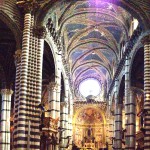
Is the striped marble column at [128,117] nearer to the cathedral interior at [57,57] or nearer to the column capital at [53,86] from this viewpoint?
the cathedral interior at [57,57]

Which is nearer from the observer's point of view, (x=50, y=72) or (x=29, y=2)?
(x=29, y=2)

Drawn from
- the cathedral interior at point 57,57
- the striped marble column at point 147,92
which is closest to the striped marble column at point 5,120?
the cathedral interior at point 57,57

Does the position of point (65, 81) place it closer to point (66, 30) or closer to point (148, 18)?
point (66, 30)

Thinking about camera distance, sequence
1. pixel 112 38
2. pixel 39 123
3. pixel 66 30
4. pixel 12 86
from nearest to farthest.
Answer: pixel 39 123
pixel 12 86
pixel 66 30
pixel 112 38

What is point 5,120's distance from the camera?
31.8 meters

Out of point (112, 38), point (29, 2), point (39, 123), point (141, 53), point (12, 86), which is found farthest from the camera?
point (112, 38)

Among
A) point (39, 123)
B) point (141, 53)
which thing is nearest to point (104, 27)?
point (141, 53)

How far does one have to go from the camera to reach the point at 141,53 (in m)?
31.1

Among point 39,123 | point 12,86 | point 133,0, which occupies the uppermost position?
point 133,0

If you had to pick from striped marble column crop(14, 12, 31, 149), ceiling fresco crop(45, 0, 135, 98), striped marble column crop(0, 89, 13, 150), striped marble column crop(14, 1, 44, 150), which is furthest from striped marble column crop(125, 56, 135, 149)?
striped marble column crop(14, 12, 31, 149)

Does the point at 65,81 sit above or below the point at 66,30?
below

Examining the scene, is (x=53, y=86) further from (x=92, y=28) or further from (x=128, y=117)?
(x=92, y=28)

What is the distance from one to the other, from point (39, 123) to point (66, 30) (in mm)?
16889

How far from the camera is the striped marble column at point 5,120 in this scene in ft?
101
